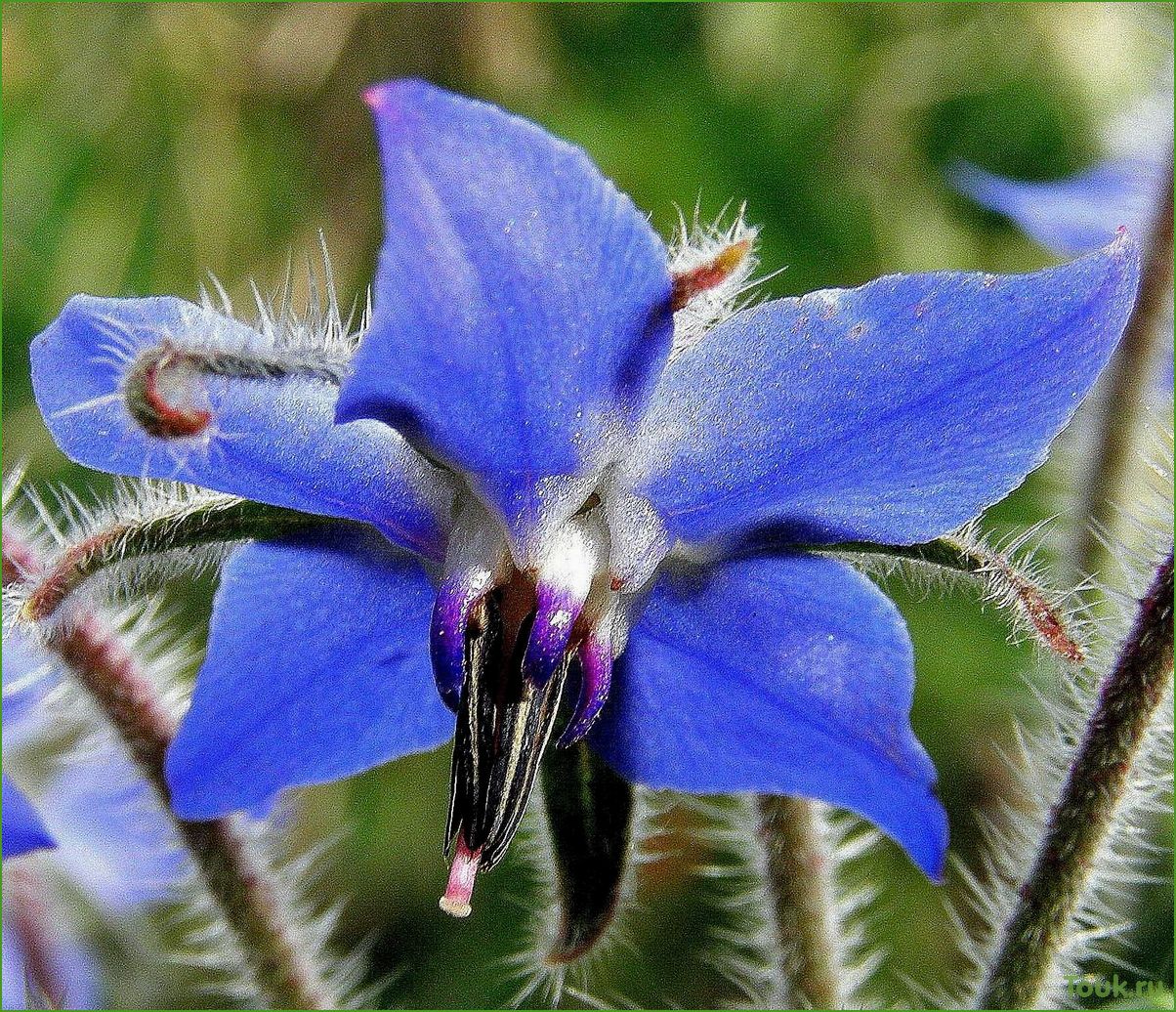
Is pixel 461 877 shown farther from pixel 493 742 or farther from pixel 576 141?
pixel 576 141

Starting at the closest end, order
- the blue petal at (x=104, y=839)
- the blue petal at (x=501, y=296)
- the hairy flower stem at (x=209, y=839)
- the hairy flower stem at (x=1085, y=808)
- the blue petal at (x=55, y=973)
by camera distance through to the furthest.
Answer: the blue petal at (x=501, y=296), the hairy flower stem at (x=1085, y=808), the hairy flower stem at (x=209, y=839), the blue petal at (x=55, y=973), the blue petal at (x=104, y=839)

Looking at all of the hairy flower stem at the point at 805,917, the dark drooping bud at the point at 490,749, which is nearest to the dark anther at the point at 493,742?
the dark drooping bud at the point at 490,749

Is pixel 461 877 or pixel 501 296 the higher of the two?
pixel 501 296

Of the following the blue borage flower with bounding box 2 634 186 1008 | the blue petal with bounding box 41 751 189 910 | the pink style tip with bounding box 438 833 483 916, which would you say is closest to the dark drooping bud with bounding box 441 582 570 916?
the pink style tip with bounding box 438 833 483 916

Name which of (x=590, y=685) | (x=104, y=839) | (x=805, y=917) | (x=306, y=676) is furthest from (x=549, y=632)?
(x=104, y=839)

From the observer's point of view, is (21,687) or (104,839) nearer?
(21,687)

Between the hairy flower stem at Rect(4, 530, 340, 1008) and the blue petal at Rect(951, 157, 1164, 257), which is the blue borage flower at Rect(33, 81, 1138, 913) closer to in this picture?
Result: the hairy flower stem at Rect(4, 530, 340, 1008)

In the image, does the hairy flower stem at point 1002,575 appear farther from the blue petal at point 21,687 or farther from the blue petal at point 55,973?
the blue petal at point 55,973
